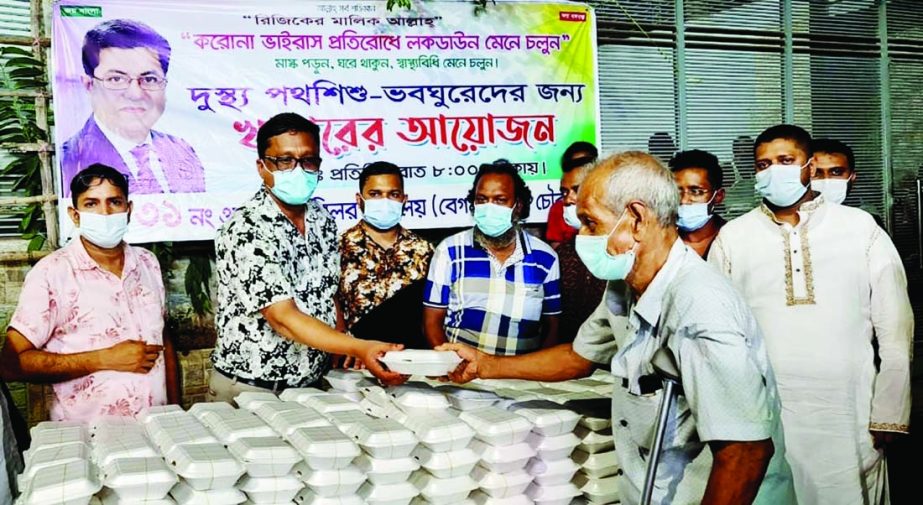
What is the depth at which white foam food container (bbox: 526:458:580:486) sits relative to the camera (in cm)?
231

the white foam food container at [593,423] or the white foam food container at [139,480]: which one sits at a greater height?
the white foam food container at [139,480]

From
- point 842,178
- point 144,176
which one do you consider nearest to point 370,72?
point 144,176

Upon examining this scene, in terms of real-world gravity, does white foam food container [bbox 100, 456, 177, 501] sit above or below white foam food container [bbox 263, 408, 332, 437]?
below

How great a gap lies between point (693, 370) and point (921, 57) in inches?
279

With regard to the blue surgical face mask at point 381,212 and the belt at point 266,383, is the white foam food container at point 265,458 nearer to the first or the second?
the belt at point 266,383

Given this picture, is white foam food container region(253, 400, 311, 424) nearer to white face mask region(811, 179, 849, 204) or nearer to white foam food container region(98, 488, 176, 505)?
white foam food container region(98, 488, 176, 505)

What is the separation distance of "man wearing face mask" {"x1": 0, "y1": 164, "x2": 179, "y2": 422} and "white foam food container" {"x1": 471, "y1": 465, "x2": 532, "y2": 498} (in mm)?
1700

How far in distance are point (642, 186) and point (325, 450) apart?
0.95 meters

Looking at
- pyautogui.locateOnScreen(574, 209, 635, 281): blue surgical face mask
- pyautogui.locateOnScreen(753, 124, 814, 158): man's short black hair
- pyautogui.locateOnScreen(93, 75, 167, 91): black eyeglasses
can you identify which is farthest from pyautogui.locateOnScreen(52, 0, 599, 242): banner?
pyautogui.locateOnScreen(574, 209, 635, 281): blue surgical face mask

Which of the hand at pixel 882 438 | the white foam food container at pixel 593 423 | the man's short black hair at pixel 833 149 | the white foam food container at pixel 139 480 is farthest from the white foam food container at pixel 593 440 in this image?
the man's short black hair at pixel 833 149

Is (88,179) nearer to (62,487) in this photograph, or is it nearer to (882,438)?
(62,487)

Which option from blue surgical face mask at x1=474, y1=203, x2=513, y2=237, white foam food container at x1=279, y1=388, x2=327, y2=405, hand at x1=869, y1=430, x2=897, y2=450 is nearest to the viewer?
white foam food container at x1=279, y1=388, x2=327, y2=405

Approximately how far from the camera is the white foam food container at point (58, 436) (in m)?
2.20

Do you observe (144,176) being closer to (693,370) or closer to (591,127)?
(591,127)
